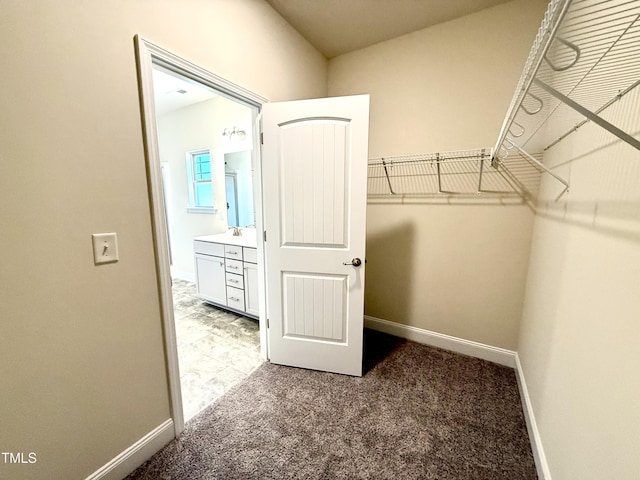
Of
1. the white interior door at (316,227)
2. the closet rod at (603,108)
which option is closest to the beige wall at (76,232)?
the white interior door at (316,227)

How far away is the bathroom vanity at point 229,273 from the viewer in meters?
2.68

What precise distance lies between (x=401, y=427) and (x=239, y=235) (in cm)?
273

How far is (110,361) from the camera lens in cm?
115

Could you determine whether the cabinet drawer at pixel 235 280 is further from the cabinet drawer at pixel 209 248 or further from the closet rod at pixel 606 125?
the closet rod at pixel 606 125

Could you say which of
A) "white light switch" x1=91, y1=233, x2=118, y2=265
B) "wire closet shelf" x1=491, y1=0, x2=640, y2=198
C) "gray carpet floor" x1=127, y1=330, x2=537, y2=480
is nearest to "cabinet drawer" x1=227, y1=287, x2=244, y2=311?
"gray carpet floor" x1=127, y1=330, x2=537, y2=480

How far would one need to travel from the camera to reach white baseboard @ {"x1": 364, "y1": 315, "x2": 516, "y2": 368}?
6.65 feet

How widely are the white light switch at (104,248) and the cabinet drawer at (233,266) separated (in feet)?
5.24

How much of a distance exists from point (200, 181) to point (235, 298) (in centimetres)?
200

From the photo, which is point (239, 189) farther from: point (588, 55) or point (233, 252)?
point (588, 55)

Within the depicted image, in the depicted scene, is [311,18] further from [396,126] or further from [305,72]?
[396,126]

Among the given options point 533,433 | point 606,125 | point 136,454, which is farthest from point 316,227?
point 533,433

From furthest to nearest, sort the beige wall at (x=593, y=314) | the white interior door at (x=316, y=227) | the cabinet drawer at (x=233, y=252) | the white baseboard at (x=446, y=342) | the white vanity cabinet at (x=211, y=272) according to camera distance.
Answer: the white vanity cabinet at (x=211, y=272) → the cabinet drawer at (x=233, y=252) → the white baseboard at (x=446, y=342) → the white interior door at (x=316, y=227) → the beige wall at (x=593, y=314)

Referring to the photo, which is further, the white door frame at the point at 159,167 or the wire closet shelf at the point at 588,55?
the white door frame at the point at 159,167

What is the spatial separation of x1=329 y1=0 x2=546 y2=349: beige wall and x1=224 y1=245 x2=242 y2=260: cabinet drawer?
4.46ft
